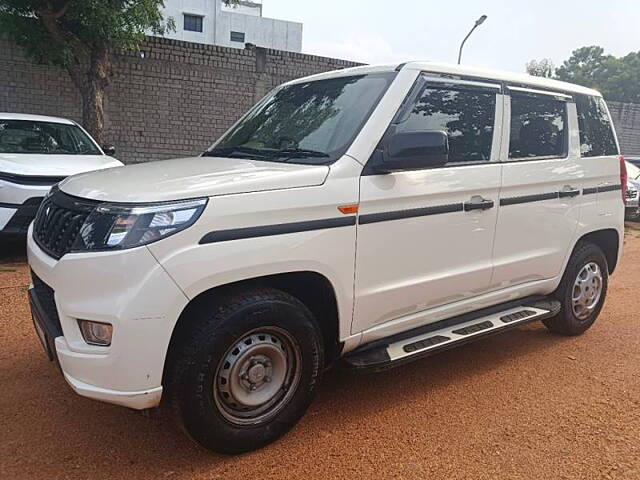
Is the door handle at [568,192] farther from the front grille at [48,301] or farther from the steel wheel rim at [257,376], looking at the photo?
the front grille at [48,301]

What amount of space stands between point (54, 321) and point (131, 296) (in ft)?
2.04

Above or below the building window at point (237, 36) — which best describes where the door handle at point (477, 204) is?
below

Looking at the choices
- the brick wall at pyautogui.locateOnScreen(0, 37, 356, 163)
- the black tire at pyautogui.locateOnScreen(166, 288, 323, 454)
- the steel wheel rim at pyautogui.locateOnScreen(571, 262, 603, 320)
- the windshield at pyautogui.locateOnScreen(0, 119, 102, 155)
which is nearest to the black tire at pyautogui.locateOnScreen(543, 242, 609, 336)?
the steel wheel rim at pyautogui.locateOnScreen(571, 262, 603, 320)

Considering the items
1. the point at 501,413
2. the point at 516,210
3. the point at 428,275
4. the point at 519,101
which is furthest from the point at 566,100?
the point at 501,413

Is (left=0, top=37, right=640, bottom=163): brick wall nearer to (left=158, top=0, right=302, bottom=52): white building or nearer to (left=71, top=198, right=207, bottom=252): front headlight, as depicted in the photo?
(left=71, top=198, right=207, bottom=252): front headlight

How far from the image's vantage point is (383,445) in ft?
9.45

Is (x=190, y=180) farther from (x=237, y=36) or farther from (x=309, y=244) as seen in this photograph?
(x=237, y=36)

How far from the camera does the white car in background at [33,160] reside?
6.18 meters

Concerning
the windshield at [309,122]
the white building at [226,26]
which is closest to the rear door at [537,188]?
the windshield at [309,122]

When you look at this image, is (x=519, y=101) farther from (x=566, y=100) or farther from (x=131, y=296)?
(x=131, y=296)

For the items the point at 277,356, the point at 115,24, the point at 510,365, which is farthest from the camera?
the point at 115,24

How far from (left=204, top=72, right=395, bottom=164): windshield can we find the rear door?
1.17 metres

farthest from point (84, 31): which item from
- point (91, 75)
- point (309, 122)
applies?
point (309, 122)

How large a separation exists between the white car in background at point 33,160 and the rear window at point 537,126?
17.0 feet
